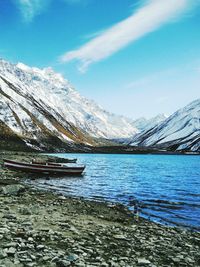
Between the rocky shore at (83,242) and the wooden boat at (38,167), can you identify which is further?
the wooden boat at (38,167)

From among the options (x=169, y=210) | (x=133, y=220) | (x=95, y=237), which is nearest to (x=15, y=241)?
(x=95, y=237)

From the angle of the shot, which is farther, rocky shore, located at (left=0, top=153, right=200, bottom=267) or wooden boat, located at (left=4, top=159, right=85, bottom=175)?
wooden boat, located at (left=4, top=159, right=85, bottom=175)

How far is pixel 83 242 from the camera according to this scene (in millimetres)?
17969

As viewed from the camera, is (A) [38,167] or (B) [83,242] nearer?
(B) [83,242]

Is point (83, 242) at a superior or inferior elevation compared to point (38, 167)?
inferior

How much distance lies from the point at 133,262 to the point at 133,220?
13641mm

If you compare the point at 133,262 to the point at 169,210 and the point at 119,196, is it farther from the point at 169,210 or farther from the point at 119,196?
the point at 119,196

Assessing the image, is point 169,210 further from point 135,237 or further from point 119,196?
point 135,237

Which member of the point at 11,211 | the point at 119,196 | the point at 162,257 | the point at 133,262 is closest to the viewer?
the point at 133,262

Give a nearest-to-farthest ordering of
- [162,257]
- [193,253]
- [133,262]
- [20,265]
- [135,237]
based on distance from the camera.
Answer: [20,265]
[133,262]
[162,257]
[193,253]
[135,237]

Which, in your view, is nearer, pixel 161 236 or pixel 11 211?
pixel 161 236

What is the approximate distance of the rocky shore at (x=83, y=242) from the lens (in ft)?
48.7

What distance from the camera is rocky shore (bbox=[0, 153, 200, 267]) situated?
48.7 ft

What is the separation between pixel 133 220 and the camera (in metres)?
29.1
